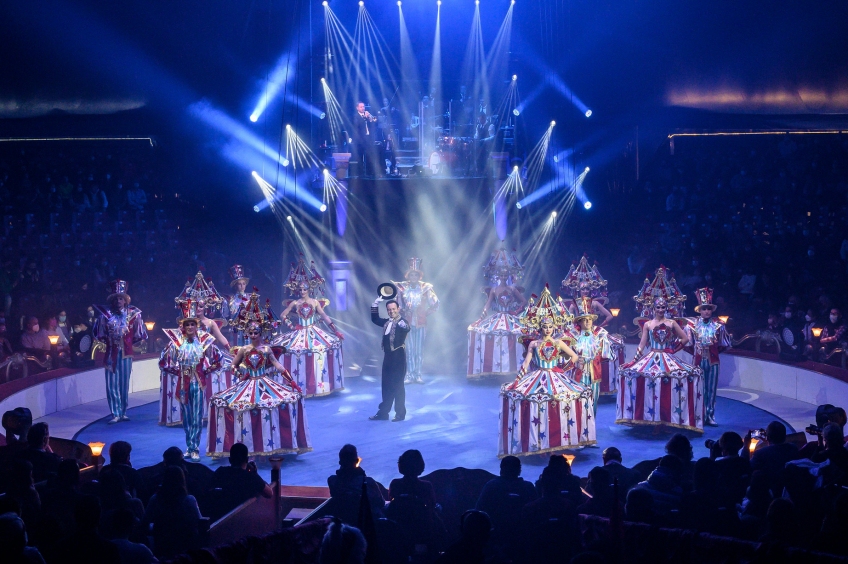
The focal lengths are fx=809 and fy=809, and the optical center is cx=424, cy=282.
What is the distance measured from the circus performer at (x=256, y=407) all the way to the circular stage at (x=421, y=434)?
0.35m

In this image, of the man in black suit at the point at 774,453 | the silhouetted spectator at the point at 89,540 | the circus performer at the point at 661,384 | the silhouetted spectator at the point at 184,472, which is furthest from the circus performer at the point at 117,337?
the man in black suit at the point at 774,453

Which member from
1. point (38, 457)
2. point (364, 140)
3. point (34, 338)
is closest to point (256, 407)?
point (38, 457)

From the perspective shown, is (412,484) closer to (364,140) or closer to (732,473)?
(732,473)

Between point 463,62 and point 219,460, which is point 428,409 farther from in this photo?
point 463,62

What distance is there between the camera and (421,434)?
1198cm

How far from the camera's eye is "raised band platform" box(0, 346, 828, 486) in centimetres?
1080

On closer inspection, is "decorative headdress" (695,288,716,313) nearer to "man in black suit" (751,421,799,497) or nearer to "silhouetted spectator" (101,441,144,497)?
"man in black suit" (751,421,799,497)

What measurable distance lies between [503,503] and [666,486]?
128 centimetres

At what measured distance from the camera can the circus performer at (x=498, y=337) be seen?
1612 cm

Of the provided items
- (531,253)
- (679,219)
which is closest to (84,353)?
(531,253)

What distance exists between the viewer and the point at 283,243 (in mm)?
21609

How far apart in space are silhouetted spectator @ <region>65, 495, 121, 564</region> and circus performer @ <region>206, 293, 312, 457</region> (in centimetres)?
543

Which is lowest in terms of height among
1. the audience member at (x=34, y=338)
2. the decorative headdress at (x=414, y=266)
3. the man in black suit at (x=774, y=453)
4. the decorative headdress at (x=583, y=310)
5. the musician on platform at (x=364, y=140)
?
the man in black suit at (x=774, y=453)

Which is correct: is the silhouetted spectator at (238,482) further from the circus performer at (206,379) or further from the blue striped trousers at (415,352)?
the blue striped trousers at (415,352)
